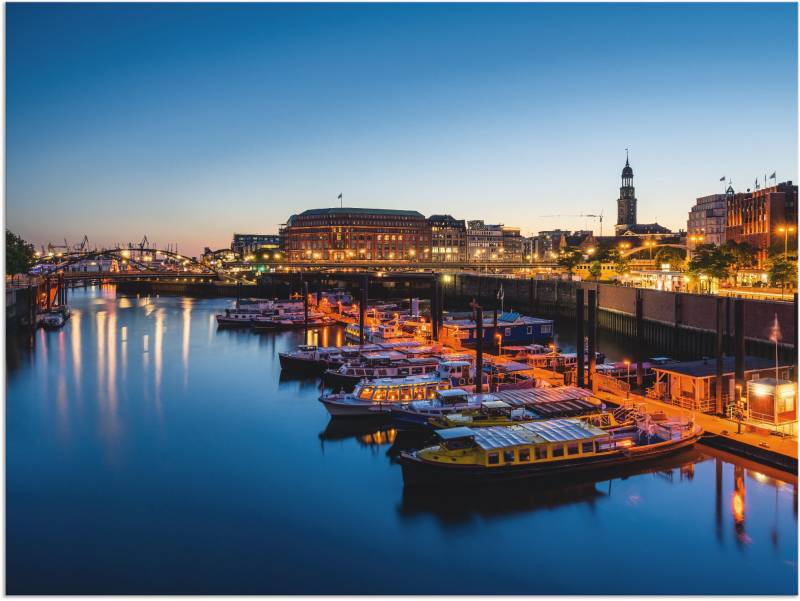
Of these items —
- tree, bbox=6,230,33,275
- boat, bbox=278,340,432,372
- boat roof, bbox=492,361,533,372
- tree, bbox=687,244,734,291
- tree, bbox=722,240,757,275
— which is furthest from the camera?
tree, bbox=6,230,33,275

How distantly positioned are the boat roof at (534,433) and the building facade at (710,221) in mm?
106653

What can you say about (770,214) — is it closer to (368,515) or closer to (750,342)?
(750,342)

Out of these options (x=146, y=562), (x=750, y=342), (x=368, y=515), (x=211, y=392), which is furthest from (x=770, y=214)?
(x=146, y=562)

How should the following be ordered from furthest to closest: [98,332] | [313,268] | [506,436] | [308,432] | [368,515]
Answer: [313,268], [98,332], [308,432], [506,436], [368,515]

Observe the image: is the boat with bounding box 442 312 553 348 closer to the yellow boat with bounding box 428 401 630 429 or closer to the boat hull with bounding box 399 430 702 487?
the yellow boat with bounding box 428 401 630 429

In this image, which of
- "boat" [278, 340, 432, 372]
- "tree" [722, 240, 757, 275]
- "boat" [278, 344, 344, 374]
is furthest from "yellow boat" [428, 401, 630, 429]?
"tree" [722, 240, 757, 275]

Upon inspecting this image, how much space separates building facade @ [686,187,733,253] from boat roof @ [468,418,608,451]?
107 metres

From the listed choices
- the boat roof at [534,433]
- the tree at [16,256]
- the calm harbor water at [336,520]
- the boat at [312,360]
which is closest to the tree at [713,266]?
the boat at [312,360]

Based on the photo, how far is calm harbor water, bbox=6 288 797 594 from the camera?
1758cm

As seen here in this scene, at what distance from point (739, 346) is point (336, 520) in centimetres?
1920

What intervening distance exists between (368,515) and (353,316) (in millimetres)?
59193

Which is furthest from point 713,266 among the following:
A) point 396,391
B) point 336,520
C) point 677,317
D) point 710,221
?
point 710,221

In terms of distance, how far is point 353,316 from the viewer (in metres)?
80.1

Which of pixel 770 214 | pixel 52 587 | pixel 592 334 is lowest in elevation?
pixel 52 587
